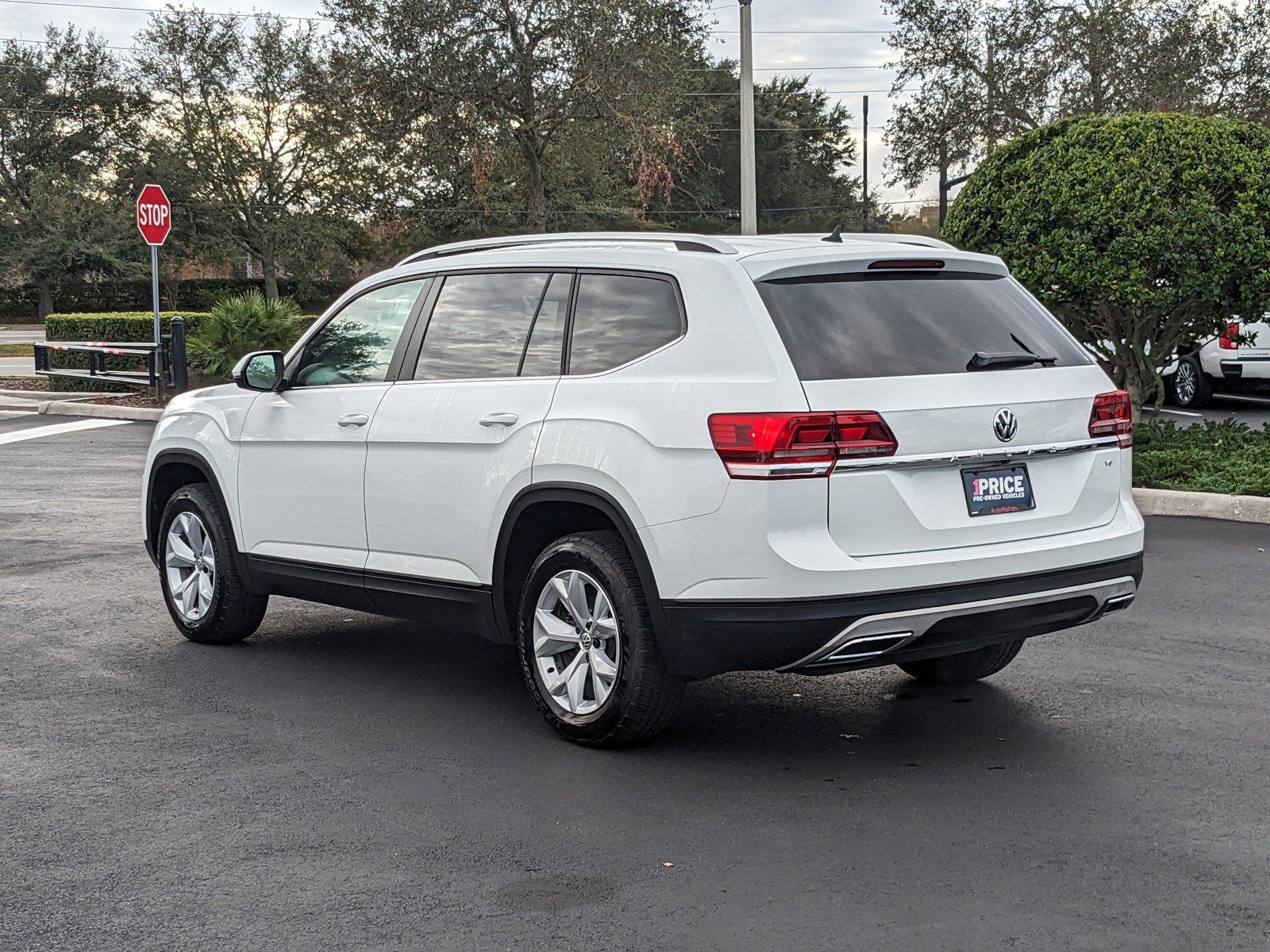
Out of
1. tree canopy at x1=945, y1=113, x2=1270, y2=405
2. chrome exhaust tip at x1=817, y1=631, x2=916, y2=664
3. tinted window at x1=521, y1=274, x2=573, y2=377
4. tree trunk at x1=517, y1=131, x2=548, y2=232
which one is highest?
tree trunk at x1=517, y1=131, x2=548, y2=232

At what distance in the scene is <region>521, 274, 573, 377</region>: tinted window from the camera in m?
5.96

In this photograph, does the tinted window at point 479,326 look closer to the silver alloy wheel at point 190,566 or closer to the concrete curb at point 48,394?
the silver alloy wheel at point 190,566

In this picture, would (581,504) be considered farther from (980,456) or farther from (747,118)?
(747,118)

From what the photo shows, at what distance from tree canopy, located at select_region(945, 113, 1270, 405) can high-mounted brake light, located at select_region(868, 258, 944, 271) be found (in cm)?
761

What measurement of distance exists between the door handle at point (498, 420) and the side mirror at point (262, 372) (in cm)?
163

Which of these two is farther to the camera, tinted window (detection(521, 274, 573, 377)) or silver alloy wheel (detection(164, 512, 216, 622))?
silver alloy wheel (detection(164, 512, 216, 622))

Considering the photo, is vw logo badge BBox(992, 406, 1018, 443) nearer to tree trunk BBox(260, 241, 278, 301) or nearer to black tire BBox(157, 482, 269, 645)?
black tire BBox(157, 482, 269, 645)

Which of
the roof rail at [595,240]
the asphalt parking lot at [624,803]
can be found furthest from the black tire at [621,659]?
the roof rail at [595,240]

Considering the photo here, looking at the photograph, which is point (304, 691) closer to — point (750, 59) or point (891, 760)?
point (891, 760)

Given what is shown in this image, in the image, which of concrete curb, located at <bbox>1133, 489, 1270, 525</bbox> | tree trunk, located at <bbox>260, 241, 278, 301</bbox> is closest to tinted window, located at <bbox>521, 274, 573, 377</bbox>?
concrete curb, located at <bbox>1133, 489, 1270, 525</bbox>

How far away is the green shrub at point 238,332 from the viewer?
74.5ft

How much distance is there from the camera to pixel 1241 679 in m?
6.62

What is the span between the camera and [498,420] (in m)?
5.93

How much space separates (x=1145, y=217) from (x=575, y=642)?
8701 millimetres
